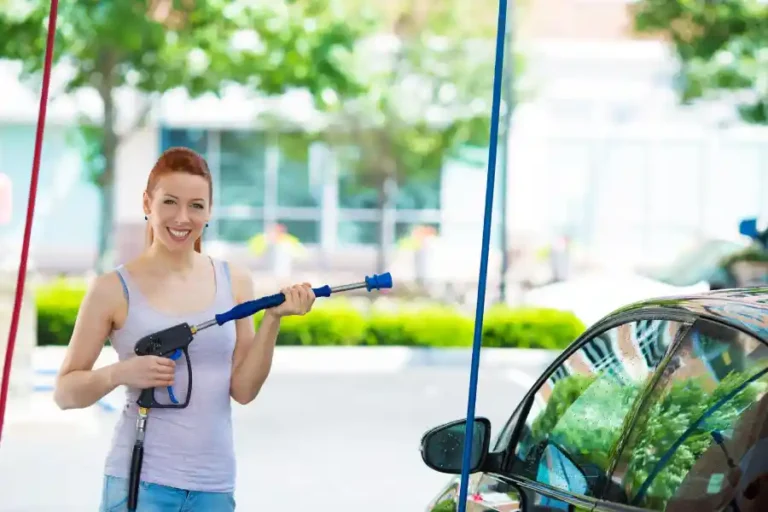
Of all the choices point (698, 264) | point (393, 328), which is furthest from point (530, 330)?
point (698, 264)

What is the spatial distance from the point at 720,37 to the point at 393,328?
289 inches

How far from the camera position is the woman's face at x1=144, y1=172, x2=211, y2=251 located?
10.7 ft

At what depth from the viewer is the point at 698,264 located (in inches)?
707

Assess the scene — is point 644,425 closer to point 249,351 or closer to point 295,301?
point 295,301

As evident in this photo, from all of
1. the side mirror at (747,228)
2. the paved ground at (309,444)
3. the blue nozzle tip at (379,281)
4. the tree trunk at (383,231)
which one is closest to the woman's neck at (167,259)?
the blue nozzle tip at (379,281)

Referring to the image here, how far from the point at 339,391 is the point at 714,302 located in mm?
11784

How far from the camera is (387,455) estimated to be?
10.6 metres

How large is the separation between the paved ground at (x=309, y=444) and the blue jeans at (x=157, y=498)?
5461mm

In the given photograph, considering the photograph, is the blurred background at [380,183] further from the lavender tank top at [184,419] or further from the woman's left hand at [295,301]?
the woman's left hand at [295,301]

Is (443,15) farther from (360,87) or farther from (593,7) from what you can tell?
(593,7)

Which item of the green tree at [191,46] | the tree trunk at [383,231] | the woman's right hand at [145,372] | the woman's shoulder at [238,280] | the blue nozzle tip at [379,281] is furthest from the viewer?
the tree trunk at [383,231]

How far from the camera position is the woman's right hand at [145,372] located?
3.09 m

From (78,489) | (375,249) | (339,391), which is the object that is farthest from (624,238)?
(78,489)

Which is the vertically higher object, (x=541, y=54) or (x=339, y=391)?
(x=541, y=54)
